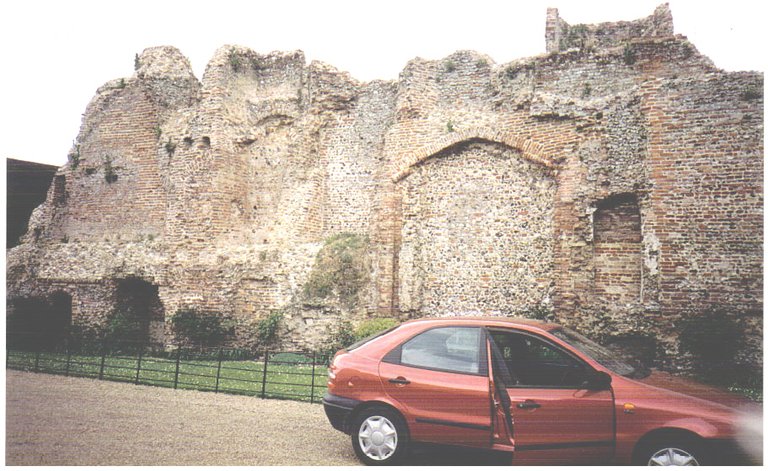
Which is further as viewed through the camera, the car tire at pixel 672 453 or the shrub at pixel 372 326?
the shrub at pixel 372 326

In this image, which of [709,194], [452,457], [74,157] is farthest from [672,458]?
[74,157]

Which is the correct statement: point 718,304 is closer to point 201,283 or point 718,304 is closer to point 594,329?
point 594,329

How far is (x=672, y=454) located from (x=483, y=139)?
8740mm

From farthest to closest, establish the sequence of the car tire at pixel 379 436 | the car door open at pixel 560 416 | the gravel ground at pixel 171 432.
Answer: the gravel ground at pixel 171 432
the car tire at pixel 379 436
the car door open at pixel 560 416

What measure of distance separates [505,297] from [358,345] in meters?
6.39

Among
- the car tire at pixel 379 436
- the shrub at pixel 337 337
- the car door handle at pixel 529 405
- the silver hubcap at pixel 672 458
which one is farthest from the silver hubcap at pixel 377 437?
the shrub at pixel 337 337

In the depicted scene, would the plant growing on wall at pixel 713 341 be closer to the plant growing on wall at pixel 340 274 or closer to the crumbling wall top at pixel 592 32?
the plant growing on wall at pixel 340 274

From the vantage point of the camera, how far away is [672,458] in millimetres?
4477

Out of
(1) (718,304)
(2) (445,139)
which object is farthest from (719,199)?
(2) (445,139)

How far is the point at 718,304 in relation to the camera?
9297mm

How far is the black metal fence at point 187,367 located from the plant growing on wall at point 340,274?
4.82 feet

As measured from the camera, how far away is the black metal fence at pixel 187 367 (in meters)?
8.76

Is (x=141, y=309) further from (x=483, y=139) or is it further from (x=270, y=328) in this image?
(x=483, y=139)

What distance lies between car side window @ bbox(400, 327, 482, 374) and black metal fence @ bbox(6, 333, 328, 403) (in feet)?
8.98
